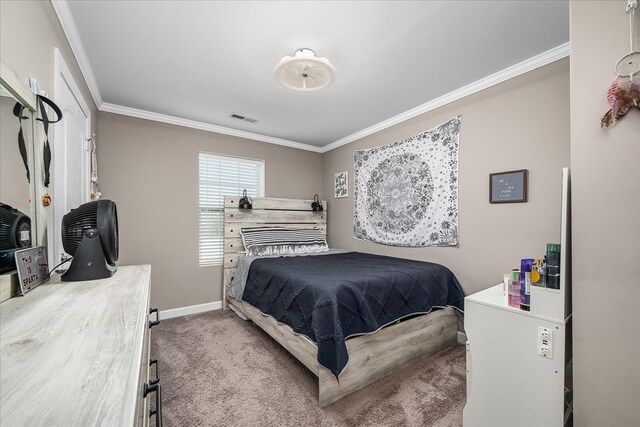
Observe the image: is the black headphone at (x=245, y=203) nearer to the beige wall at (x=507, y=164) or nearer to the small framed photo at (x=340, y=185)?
the small framed photo at (x=340, y=185)

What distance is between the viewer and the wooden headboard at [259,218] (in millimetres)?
3447

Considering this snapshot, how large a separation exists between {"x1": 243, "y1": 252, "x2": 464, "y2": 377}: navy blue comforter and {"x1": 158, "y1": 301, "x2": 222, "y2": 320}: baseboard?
92 cm

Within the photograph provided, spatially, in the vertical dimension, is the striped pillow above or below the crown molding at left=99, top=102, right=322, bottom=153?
below

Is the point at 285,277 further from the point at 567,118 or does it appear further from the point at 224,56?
the point at 567,118

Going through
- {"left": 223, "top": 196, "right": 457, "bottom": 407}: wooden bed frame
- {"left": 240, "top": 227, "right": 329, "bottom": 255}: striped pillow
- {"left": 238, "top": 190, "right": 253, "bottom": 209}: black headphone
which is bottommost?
{"left": 223, "top": 196, "right": 457, "bottom": 407}: wooden bed frame

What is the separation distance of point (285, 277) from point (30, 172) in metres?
1.64

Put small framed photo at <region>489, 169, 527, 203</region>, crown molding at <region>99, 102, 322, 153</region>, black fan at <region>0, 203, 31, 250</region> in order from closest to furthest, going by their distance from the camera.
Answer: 1. black fan at <region>0, 203, 31, 250</region>
2. small framed photo at <region>489, 169, 527, 203</region>
3. crown molding at <region>99, 102, 322, 153</region>

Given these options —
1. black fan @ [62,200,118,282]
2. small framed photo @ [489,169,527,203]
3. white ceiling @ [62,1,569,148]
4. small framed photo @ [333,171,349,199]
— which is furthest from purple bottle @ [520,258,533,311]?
small framed photo @ [333,171,349,199]

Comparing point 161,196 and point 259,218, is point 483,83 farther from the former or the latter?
point 161,196

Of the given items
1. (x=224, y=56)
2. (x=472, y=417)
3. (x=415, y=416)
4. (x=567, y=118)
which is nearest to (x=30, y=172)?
(x=224, y=56)

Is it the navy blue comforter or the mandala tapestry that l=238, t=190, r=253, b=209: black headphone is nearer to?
the navy blue comforter

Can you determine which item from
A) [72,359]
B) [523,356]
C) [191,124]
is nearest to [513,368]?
[523,356]

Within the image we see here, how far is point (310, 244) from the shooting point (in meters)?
3.73

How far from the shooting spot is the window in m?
3.44
